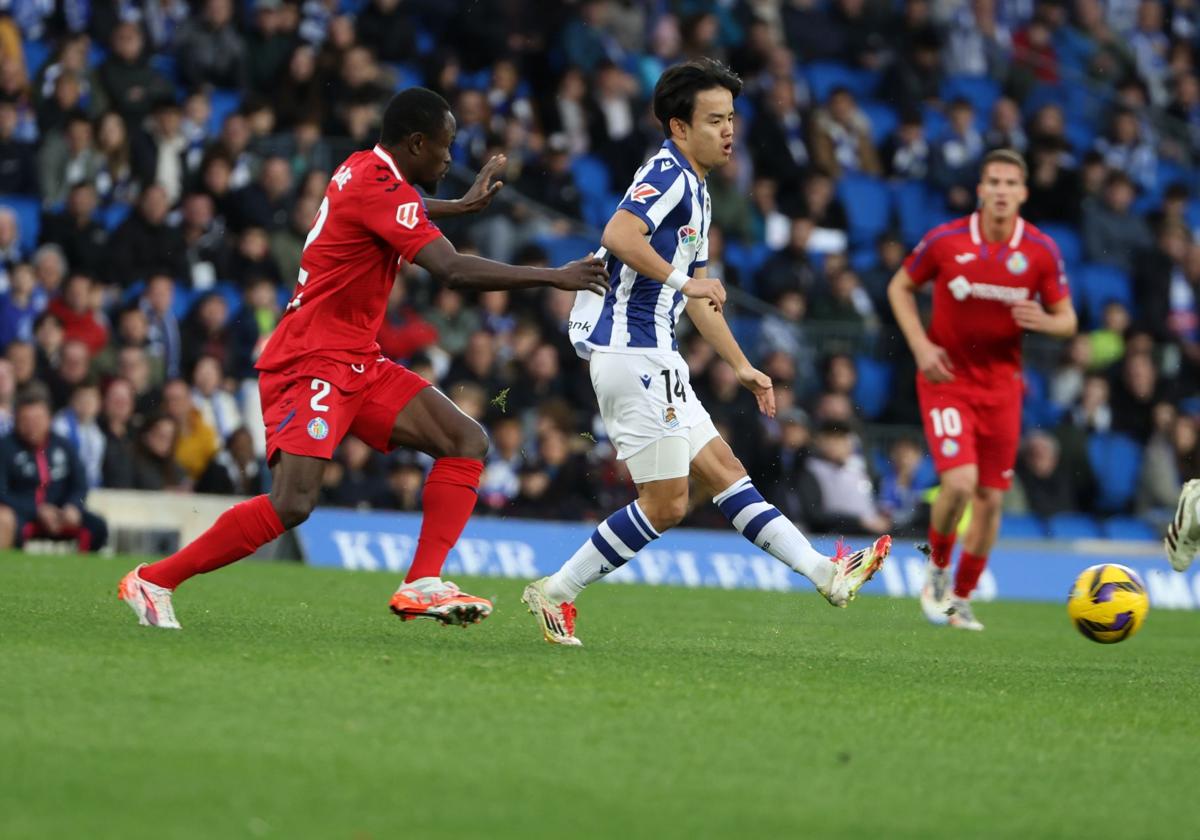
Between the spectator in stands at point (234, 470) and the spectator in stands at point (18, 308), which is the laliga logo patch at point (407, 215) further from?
the spectator in stands at point (18, 308)

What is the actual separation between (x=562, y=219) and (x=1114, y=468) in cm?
599

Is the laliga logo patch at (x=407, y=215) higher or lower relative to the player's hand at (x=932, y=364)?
higher

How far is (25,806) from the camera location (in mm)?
4410

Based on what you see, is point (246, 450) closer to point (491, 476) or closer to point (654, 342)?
point (491, 476)

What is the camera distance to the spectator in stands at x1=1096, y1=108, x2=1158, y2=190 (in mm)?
23688

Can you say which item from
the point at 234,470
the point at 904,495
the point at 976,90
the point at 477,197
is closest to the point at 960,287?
the point at 477,197

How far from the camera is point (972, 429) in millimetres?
11578

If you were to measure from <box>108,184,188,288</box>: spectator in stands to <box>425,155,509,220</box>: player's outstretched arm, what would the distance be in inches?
327

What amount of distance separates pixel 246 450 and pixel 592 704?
963cm

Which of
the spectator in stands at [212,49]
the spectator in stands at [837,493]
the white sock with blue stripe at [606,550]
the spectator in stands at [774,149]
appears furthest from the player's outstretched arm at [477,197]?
the spectator in stands at [774,149]

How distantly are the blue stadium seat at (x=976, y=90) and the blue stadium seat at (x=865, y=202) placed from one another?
8.67 feet

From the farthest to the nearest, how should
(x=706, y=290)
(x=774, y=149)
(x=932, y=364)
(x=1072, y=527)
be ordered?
(x=774, y=149)
(x=1072, y=527)
(x=932, y=364)
(x=706, y=290)

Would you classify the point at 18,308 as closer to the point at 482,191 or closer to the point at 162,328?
the point at 162,328

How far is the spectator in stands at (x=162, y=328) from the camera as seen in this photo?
15945mm
